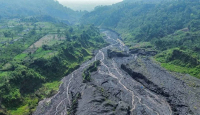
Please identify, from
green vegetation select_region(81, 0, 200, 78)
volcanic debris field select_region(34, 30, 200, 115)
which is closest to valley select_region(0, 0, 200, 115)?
volcanic debris field select_region(34, 30, 200, 115)

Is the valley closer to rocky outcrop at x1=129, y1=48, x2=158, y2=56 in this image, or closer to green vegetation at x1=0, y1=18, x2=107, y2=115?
green vegetation at x1=0, y1=18, x2=107, y2=115

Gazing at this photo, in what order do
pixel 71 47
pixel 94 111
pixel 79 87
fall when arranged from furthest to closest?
pixel 71 47 < pixel 79 87 < pixel 94 111

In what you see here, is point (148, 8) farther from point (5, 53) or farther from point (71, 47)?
point (5, 53)

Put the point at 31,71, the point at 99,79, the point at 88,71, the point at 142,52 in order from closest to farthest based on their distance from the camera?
the point at 31,71 → the point at 99,79 → the point at 88,71 → the point at 142,52

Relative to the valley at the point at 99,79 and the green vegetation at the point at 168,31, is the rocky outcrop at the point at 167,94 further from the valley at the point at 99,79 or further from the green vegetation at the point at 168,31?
the green vegetation at the point at 168,31

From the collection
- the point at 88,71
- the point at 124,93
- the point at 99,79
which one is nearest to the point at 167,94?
the point at 124,93

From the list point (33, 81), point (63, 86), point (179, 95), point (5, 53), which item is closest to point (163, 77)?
point (179, 95)

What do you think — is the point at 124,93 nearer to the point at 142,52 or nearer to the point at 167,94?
the point at 167,94
